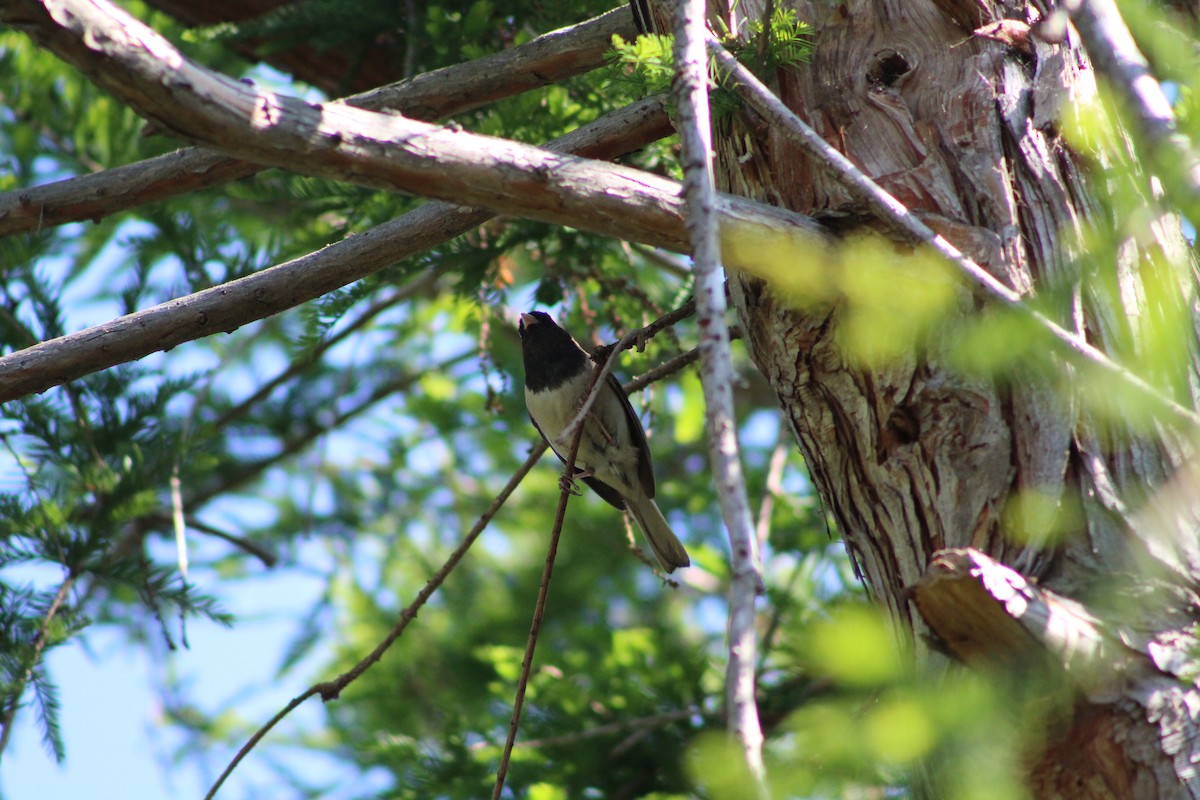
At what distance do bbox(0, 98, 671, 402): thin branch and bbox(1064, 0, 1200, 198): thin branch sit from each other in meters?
1.16

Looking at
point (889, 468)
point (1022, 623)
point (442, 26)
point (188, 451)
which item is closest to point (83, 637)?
point (188, 451)

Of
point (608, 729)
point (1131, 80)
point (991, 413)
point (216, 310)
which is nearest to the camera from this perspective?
point (1131, 80)

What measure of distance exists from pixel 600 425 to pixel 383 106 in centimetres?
Result: 168

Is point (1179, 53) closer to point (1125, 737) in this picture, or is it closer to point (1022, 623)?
point (1022, 623)

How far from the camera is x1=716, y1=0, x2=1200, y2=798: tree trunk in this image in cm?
141

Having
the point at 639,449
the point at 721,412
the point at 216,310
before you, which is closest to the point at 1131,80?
the point at 721,412

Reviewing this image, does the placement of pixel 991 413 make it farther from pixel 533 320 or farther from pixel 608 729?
pixel 533 320

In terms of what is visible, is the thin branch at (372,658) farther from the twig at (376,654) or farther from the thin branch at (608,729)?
the thin branch at (608,729)

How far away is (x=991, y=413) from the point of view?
1.69 m

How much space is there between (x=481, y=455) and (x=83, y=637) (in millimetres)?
3224

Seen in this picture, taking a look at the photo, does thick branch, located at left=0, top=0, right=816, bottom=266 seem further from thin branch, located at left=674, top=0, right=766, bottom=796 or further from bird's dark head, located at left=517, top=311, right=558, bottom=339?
bird's dark head, located at left=517, top=311, right=558, bottom=339

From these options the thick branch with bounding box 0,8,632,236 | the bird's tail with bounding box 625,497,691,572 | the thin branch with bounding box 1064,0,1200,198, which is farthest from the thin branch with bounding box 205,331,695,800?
the bird's tail with bounding box 625,497,691,572

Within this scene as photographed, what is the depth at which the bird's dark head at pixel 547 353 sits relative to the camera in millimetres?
3924

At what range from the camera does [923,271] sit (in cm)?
174
